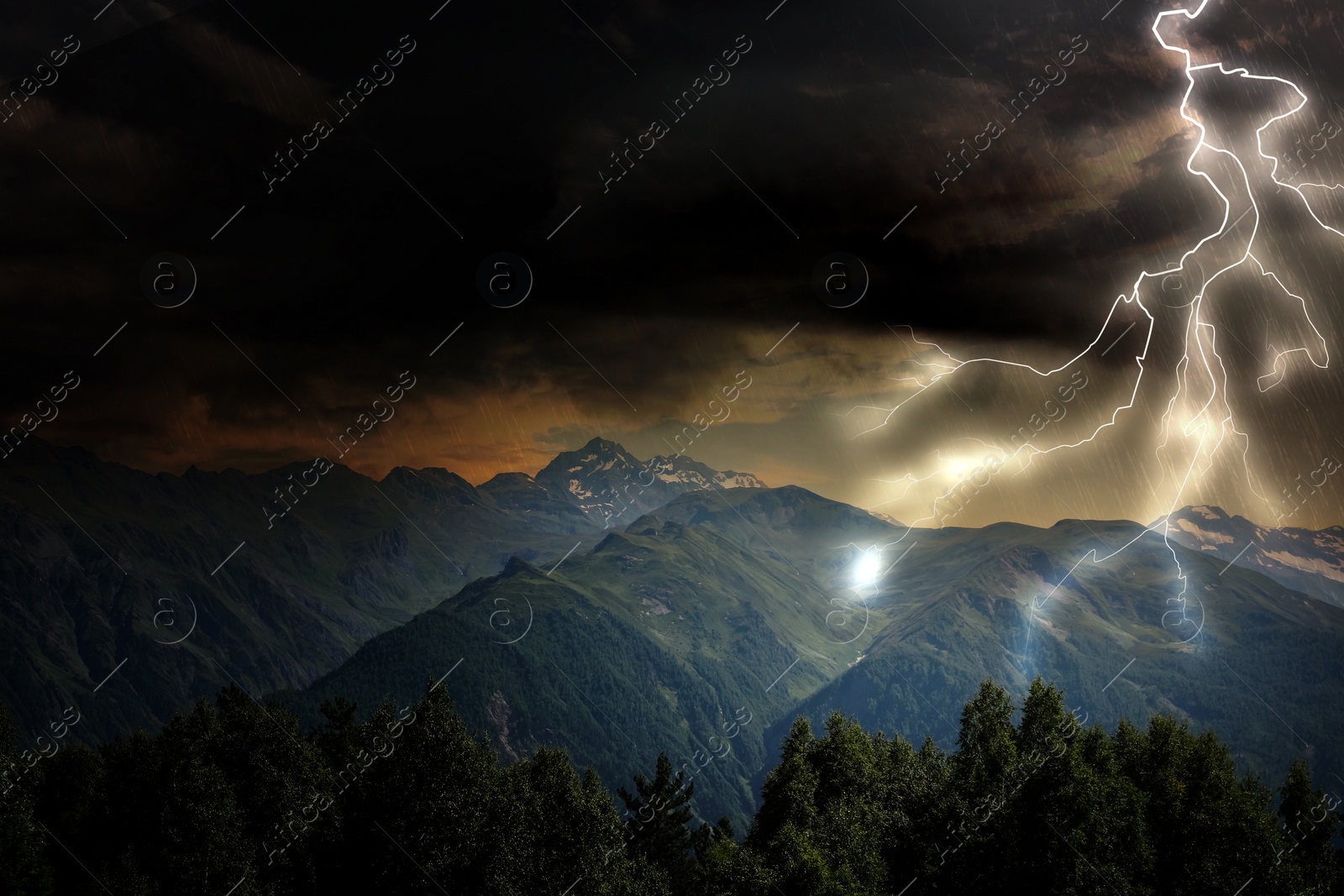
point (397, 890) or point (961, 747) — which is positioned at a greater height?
point (397, 890)

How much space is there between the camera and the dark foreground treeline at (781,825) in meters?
46.6

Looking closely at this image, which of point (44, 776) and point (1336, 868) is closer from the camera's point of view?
point (1336, 868)

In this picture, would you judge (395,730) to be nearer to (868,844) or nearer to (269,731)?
(269,731)

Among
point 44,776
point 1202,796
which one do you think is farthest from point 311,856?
point 1202,796

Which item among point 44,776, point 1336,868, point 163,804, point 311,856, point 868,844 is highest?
point 44,776

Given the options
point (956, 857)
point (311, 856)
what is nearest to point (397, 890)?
point (311, 856)

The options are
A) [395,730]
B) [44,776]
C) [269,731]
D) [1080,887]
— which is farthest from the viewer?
[44,776]

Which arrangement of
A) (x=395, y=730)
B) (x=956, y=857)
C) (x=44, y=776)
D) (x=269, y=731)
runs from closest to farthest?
(x=956, y=857) < (x=395, y=730) < (x=269, y=731) < (x=44, y=776)

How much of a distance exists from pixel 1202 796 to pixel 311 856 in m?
49.7

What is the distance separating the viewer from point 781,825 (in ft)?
159

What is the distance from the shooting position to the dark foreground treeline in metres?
46.6

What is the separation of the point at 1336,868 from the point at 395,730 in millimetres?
52233

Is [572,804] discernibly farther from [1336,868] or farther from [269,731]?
[1336,868]

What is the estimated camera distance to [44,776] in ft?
219
